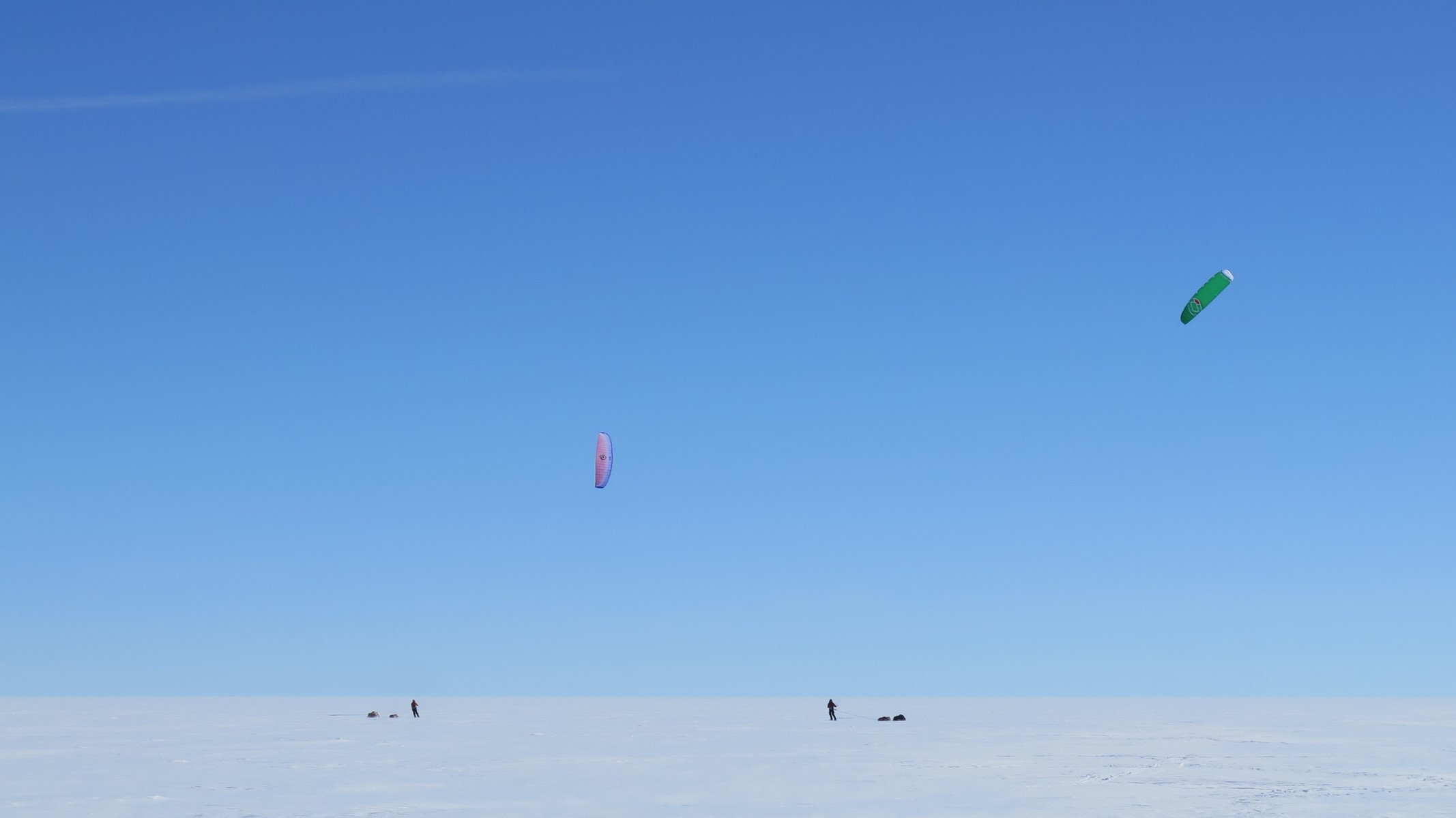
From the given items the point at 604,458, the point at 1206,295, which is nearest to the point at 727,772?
the point at 604,458

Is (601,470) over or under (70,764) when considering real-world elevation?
over

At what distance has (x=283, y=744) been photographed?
3741 centimetres

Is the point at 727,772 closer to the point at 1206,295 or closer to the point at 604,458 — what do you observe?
the point at 604,458

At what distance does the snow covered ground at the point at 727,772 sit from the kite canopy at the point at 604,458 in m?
7.80

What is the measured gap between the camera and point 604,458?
3938 centimetres

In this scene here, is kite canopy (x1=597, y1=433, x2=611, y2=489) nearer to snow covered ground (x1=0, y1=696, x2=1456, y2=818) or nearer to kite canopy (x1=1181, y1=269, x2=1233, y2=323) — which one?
snow covered ground (x1=0, y1=696, x2=1456, y2=818)

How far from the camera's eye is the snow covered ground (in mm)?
20703

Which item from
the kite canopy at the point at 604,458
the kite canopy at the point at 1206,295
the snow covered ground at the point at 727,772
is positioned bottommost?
the snow covered ground at the point at 727,772

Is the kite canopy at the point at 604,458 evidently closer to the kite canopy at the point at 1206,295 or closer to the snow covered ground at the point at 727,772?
the snow covered ground at the point at 727,772

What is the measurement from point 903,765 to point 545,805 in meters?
10.4

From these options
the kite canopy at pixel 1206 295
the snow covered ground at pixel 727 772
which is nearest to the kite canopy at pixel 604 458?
the snow covered ground at pixel 727 772

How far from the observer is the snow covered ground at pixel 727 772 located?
67.9 feet

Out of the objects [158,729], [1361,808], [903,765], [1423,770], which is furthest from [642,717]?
[1361,808]

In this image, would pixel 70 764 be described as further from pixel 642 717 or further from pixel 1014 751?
pixel 642 717
